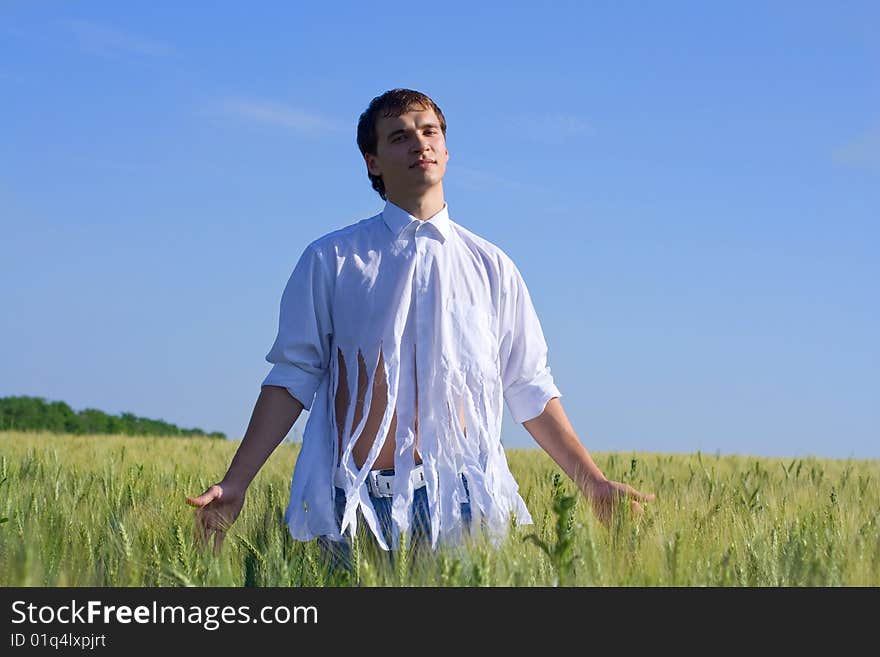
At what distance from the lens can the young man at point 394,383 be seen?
8.93ft

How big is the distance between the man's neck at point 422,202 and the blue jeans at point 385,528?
0.75 metres

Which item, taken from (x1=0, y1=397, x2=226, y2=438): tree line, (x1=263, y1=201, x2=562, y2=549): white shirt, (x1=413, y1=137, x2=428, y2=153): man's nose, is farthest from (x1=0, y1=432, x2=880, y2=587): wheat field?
(x1=0, y1=397, x2=226, y2=438): tree line

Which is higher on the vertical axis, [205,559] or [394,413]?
[394,413]

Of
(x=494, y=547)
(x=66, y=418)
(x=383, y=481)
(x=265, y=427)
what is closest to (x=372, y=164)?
(x=265, y=427)

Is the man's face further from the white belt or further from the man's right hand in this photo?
the man's right hand

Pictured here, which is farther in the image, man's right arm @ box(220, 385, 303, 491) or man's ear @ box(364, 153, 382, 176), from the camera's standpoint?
man's ear @ box(364, 153, 382, 176)

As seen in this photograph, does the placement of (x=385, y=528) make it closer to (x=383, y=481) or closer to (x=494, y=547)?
(x=383, y=481)

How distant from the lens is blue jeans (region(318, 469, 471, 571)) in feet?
8.79

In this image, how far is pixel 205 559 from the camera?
233cm

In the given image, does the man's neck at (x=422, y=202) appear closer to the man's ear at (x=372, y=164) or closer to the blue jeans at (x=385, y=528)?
the man's ear at (x=372, y=164)

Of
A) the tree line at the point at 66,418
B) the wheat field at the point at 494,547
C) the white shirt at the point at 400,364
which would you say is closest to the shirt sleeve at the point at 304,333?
the white shirt at the point at 400,364
